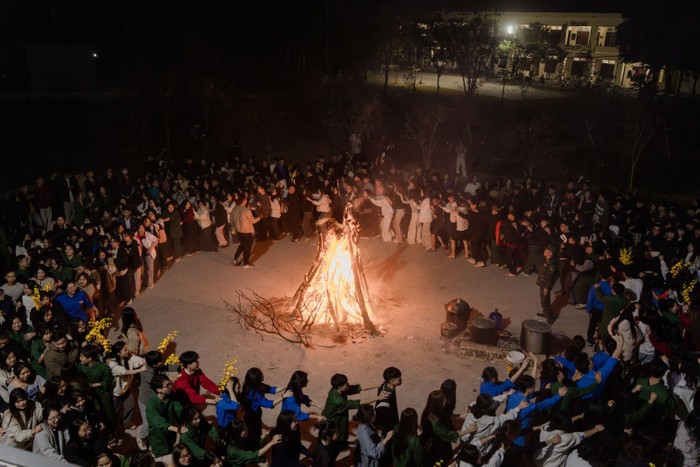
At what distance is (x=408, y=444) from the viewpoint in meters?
6.47

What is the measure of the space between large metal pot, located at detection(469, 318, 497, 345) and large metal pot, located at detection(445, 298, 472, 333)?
334mm

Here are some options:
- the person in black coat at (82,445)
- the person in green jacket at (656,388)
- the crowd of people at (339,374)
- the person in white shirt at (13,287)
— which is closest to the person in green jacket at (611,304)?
the crowd of people at (339,374)

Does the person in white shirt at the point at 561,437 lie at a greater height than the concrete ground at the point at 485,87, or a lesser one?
lesser

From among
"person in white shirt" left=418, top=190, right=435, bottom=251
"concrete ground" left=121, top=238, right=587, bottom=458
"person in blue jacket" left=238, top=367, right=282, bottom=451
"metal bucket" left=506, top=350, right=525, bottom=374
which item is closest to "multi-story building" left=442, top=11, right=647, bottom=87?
"person in white shirt" left=418, top=190, right=435, bottom=251

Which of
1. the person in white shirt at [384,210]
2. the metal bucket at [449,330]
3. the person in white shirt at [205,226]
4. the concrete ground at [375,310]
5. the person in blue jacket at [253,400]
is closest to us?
the person in blue jacket at [253,400]

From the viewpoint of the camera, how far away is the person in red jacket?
742cm

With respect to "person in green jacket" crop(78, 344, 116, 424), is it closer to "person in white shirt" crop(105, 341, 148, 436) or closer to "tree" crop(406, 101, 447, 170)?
"person in white shirt" crop(105, 341, 148, 436)

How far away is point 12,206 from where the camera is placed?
590 inches

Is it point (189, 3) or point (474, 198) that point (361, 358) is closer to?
point (474, 198)

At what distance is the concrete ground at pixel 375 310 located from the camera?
10.5m

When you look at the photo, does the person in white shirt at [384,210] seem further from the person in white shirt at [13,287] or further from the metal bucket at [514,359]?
the person in white shirt at [13,287]

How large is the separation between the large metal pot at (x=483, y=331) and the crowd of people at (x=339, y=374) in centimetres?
187

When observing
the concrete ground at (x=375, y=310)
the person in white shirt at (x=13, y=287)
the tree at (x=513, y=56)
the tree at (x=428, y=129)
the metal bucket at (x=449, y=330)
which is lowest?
the concrete ground at (x=375, y=310)

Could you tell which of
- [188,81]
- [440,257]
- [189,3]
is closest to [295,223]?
[440,257]
